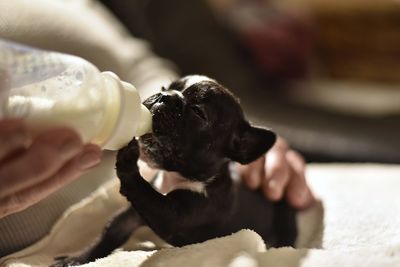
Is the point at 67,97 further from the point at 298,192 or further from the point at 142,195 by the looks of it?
the point at 298,192

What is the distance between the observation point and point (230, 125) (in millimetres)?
978

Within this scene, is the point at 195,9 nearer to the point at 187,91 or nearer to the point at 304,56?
the point at 304,56

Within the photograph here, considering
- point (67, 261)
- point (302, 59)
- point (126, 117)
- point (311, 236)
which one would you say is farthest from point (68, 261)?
point (302, 59)

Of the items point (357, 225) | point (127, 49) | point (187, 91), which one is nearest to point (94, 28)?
point (127, 49)

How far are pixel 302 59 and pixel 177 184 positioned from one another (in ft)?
5.23

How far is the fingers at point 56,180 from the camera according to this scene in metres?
0.69

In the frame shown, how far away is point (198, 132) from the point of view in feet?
3.03

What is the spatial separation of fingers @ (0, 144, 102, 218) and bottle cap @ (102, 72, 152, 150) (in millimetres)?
38

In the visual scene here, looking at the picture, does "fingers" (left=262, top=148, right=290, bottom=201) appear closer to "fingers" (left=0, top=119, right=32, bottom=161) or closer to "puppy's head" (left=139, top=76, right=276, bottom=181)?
"puppy's head" (left=139, top=76, right=276, bottom=181)

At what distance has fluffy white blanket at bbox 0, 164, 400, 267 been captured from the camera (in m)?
0.77

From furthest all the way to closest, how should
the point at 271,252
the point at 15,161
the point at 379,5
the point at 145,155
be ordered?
1. the point at 379,5
2. the point at 145,155
3. the point at 271,252
4. the point at 15,161

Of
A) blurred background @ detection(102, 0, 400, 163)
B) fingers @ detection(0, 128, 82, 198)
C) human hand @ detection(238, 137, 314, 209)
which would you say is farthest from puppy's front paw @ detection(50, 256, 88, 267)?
blurred background @ detection(102, 0, 400, 163)

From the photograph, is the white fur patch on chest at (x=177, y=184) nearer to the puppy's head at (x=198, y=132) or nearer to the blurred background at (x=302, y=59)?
the puppy's head at (x=198, y=132)

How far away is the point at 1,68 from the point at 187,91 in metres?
0.32
